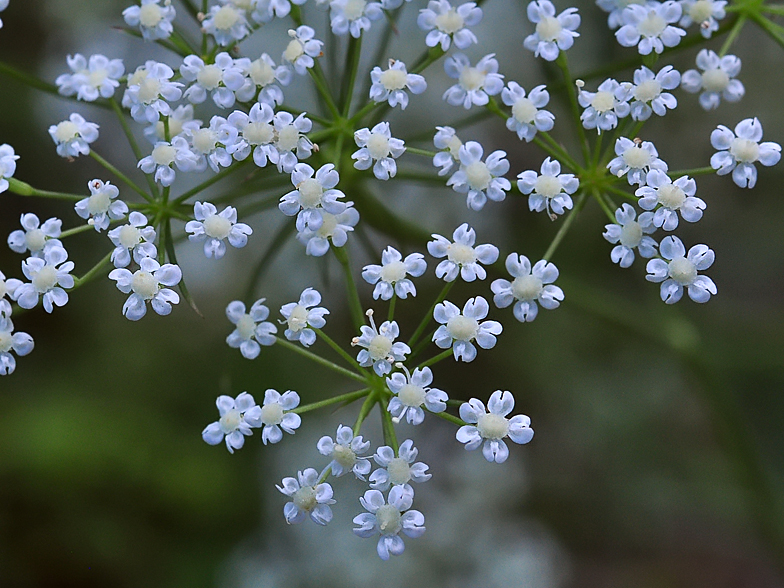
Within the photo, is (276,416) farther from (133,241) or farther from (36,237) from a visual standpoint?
(36,237)

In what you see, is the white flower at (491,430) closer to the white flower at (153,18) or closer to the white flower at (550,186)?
the white flower at (550,186)

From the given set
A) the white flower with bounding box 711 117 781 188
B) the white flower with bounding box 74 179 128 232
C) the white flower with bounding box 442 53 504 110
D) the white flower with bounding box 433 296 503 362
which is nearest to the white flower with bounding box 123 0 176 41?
the white flower with bounding box 74 179 128 232

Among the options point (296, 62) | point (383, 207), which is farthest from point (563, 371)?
point (296, 62)

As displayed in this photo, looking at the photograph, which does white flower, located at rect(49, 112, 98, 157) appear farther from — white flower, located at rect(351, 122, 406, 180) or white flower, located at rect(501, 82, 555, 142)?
white flower, located at rect(501, 82, 555, 142)

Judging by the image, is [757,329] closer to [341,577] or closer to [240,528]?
[341,577]

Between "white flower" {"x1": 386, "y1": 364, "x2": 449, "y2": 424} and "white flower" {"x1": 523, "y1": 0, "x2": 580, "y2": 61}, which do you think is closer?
"white flower" {"x1": 386, "y1": 364, "x2": 449, "y2": 424}

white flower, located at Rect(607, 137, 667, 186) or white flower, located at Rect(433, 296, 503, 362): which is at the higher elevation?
white flower, located at Rect(607, 137, 667, 186)
